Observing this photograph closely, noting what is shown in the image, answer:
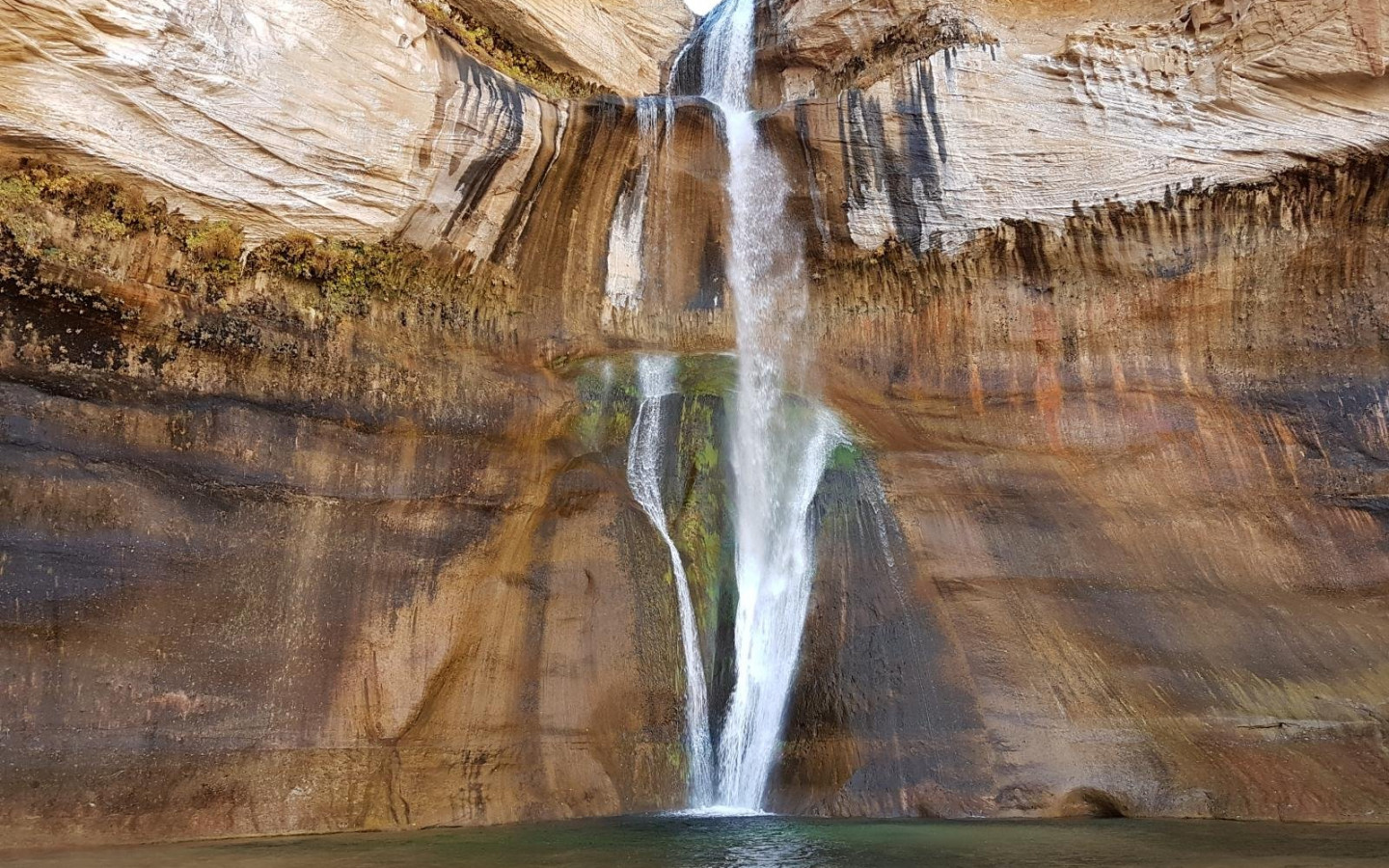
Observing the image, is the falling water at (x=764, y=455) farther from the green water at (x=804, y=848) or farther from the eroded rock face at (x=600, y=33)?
the green water at (x=804, y=848)

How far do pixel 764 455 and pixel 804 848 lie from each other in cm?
590

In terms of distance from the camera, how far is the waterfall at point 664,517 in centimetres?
974

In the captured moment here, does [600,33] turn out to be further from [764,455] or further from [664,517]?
[664,517]

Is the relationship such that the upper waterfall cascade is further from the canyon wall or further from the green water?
the green water

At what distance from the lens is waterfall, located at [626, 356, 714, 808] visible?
9.74 metres

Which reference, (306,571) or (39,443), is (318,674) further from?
(39,443)

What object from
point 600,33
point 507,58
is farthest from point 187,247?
point 600,33

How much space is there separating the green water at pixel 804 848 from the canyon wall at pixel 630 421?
32.8 inches

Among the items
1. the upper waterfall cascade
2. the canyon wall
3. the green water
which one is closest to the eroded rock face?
the upper waterfall cascade

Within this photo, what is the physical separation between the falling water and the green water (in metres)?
1.52

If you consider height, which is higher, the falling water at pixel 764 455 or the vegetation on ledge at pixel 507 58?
the vegetation on ledge at pixel 507 58

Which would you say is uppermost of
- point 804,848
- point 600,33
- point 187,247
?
point 600,33

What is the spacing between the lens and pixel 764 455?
39.5 ft

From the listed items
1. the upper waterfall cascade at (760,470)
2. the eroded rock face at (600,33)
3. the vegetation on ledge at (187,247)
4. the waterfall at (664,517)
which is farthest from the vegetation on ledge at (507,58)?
the waterfall at (664,517)
